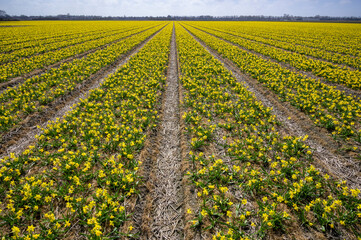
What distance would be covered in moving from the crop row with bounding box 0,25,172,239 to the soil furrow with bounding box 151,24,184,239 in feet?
2.31

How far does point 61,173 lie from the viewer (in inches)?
197

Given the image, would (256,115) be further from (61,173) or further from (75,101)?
(75,101)

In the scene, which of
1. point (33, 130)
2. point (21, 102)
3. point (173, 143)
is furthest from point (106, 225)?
point (21, 102)

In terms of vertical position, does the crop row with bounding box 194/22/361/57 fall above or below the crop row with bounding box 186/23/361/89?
above

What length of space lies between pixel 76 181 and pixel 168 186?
2674mm

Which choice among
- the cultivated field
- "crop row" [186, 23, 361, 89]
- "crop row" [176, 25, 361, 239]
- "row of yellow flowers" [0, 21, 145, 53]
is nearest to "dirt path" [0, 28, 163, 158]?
the cultivated field

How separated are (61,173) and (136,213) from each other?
2.90m

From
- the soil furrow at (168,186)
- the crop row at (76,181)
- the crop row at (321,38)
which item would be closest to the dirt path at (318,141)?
the soil furrow at (168,186)

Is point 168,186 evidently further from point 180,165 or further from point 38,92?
point 38,92

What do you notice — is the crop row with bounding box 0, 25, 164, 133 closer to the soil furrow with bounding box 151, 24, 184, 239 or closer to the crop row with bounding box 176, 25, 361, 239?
the soil furrow with bounding box 151, 24, 184, 239

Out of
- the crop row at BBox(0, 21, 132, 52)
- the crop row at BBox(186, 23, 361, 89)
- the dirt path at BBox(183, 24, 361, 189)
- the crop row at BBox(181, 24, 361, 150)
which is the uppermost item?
the crop row at BBox(0, 21, 132, 52)

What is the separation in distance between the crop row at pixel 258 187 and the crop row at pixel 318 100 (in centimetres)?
254

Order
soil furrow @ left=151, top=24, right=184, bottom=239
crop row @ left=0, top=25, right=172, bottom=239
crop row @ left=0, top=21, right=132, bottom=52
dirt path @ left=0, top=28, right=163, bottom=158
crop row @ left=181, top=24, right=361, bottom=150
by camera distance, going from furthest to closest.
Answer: crop row @ left=0, top=21, right=132, bottom=52
crop row @ left=181, top=24, right=361, bottom=150
dirt path @ left=0, top=28, right=163, bottom=158
soil furrow @ left=151, top=24, right=184, bottom=239
crop row @ left=0, top=25, right=172, bottom=239

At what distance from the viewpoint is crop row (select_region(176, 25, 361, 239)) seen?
3820 mm
